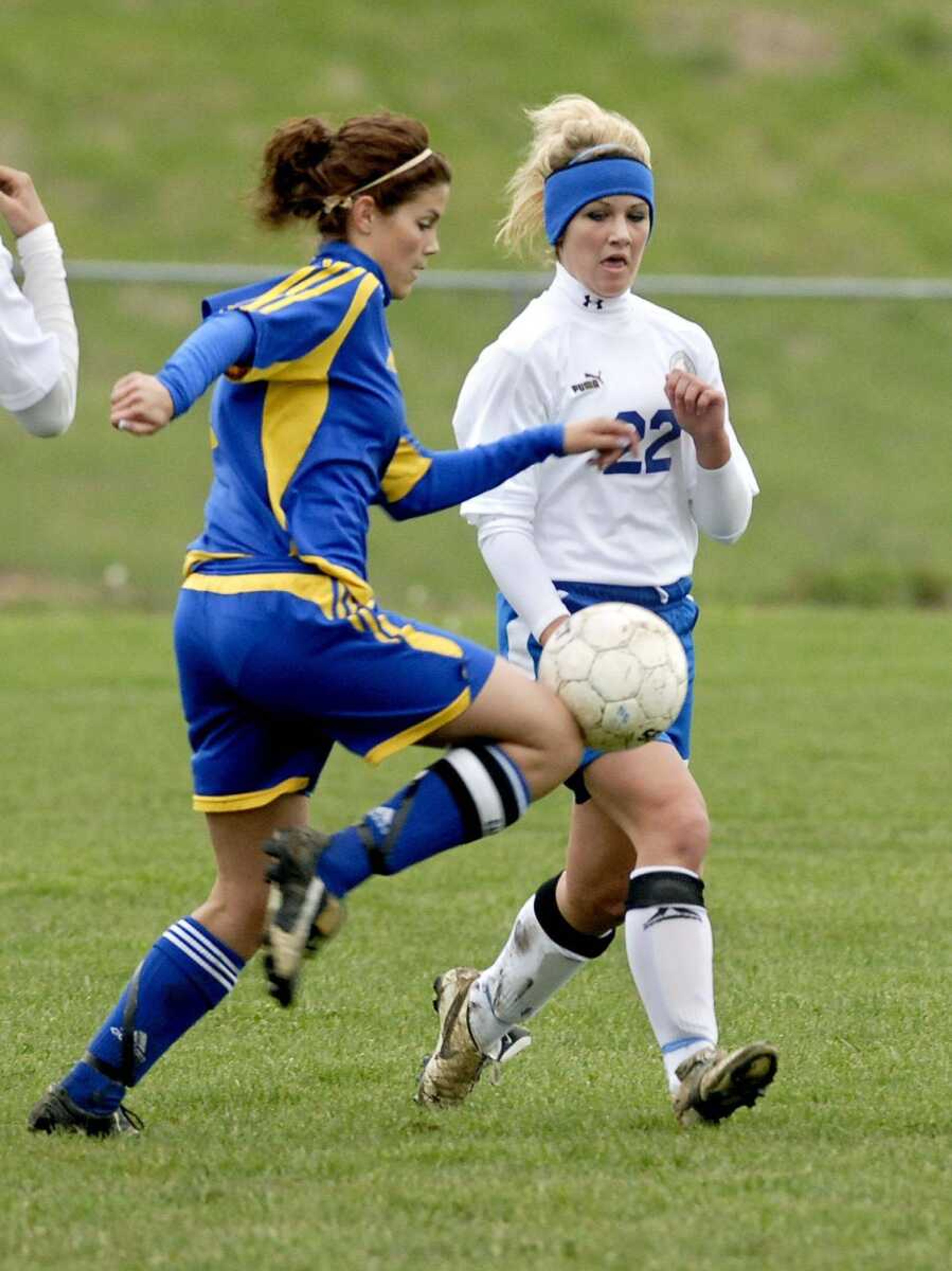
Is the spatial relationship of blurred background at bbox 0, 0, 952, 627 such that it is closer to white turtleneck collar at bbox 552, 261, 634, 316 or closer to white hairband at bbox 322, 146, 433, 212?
white turtleneck collar at bbox 552, 261, 634, 316

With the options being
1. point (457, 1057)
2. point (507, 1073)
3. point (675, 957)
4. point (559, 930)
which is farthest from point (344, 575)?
point (507, 1073)

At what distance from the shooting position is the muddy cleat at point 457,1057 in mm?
4738

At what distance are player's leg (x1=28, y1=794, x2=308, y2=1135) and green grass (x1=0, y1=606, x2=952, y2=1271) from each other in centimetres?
11

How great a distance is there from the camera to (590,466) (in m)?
4.63

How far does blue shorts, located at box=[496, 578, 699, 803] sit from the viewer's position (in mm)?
4645

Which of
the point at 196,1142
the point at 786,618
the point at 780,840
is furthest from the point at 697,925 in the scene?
the point at 786,618

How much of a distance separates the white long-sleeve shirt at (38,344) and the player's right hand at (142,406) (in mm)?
321

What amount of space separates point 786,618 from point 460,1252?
11056 mm

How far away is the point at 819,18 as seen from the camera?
27.5m

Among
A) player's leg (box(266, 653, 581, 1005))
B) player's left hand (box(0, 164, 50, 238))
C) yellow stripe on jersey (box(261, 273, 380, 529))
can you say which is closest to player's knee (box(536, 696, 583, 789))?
player's leg (box(266, 653, 581, 1005))

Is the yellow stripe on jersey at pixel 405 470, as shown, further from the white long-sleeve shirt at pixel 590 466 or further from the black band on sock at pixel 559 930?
the black band on sock at pixel 559 930

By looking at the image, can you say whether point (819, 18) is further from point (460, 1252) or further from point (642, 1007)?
point (460, 1252)

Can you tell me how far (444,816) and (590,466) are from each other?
3.07ft

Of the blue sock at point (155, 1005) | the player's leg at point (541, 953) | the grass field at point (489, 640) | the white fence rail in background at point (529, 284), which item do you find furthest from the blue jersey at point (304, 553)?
the white fence rail in background at point (529, 284)
